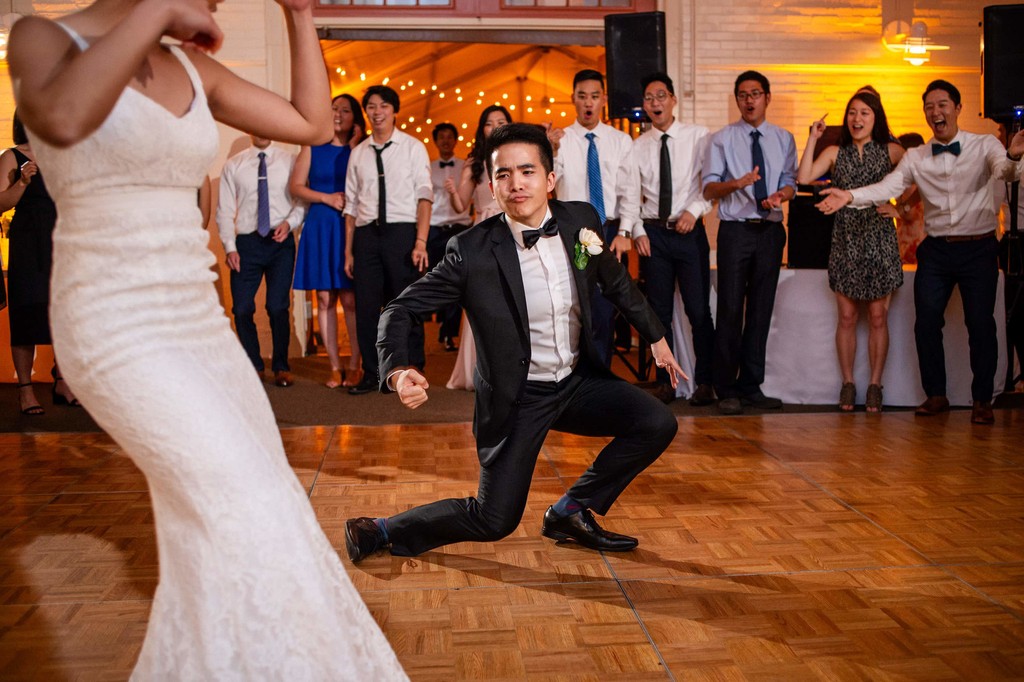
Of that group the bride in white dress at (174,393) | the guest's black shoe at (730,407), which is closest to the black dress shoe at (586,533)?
the bride in white dress at (174,393)

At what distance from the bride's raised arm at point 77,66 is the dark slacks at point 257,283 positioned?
517 centimetres

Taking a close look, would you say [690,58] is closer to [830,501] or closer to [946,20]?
[946,20]

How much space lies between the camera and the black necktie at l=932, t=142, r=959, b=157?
16.9 ft

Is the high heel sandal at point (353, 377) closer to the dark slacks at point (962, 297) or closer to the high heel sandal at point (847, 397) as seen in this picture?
the high heel sandal at point (847, 397)

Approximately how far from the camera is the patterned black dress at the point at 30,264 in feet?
18.1

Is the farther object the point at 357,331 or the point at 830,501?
the point at 357,331

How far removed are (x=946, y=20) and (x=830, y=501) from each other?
6190 mm

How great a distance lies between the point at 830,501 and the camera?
3.61 m

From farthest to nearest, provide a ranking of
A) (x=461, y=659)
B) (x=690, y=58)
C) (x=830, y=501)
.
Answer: (x=690, y=58), (x=830, y=501), (x=461, y=659)

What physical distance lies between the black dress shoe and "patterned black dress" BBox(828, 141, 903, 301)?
288 cm

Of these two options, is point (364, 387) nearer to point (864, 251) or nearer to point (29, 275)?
point (29, 275)

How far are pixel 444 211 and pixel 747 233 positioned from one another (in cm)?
270

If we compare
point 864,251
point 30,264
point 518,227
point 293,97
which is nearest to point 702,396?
A: point 864,251

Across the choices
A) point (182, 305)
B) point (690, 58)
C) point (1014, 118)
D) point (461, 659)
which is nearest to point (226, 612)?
point (182, 305)
